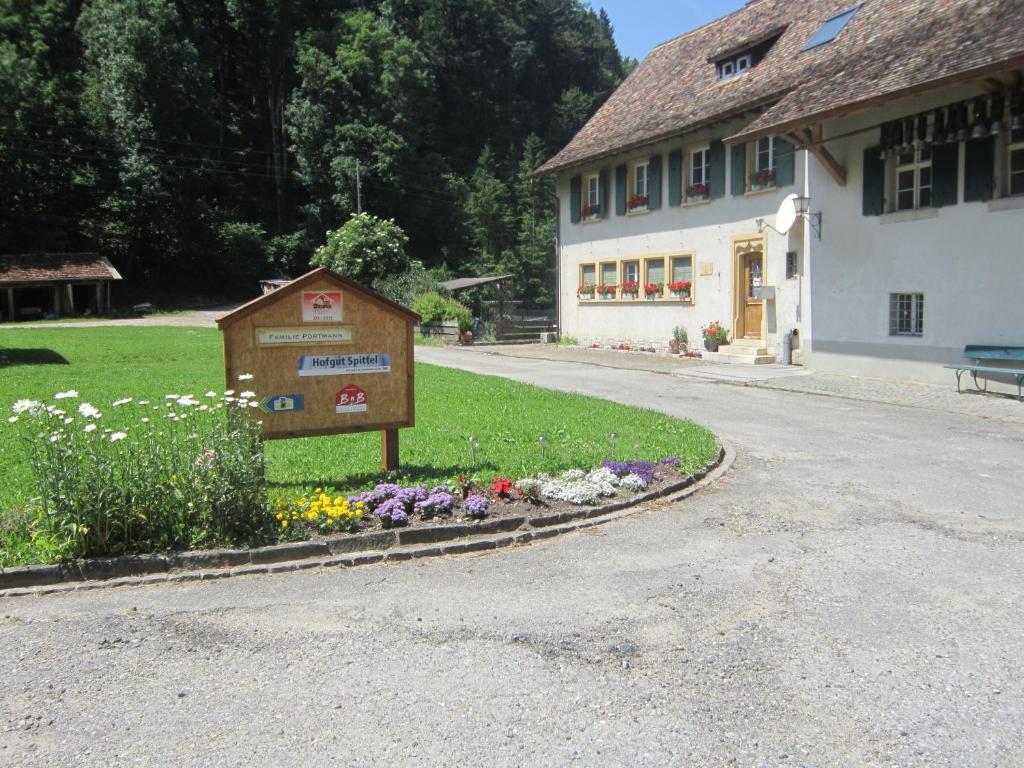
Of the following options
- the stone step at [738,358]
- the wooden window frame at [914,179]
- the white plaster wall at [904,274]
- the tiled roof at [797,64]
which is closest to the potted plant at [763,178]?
the tiled roof at [797,64]

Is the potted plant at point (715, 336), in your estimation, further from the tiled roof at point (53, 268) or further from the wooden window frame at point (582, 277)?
the tiled roof at point (53, 268)

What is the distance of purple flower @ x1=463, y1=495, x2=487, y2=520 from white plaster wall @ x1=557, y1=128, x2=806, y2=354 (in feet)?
52.4

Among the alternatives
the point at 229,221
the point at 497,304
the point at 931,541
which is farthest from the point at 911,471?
the point at 229,221

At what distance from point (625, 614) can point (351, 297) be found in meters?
4.12

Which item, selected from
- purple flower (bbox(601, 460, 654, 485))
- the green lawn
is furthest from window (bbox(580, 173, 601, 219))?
purple flower (bbox(601, 460, 654, 485))

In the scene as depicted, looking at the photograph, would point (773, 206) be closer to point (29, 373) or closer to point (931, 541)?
point (931, 541)

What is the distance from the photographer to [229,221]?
54.0 meters

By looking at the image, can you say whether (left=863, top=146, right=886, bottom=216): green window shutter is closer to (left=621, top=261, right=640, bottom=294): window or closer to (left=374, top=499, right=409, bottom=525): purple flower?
(left=621, top=261, right=640, bottom=294): window

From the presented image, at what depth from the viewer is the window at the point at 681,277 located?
24.7 meters

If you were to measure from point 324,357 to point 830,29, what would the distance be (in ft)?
63.5

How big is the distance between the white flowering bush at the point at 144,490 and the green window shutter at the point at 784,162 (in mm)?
17672

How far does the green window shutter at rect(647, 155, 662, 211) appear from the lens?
25641mm

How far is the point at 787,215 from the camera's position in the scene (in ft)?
64.1

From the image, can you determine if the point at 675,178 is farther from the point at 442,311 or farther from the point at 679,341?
the point at 442,311
